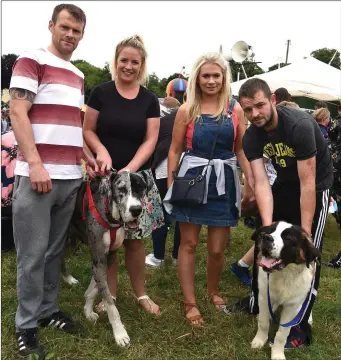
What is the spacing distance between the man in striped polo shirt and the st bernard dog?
5.04ft

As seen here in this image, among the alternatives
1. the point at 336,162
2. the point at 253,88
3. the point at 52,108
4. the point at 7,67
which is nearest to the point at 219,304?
the point at 253,88

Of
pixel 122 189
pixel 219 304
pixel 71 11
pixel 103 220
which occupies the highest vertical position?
pixel 71 11

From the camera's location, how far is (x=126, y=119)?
329cm

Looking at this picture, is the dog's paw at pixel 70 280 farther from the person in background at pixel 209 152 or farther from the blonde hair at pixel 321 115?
the blonde hair at pixel 321 115

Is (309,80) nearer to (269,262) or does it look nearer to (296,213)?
(296,213)

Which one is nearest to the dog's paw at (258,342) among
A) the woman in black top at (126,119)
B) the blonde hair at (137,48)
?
the woman in black top at (126,119)

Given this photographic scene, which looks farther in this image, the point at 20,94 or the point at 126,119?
the point at 126,119

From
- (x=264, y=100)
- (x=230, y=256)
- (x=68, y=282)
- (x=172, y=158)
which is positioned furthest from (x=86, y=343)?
(x=230, y=256)

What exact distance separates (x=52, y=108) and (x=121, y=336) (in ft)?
6.01

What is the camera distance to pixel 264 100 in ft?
10.0

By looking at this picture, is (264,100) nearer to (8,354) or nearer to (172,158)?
(172,158)

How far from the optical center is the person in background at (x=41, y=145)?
9.00 ft

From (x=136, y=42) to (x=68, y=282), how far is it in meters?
2.54

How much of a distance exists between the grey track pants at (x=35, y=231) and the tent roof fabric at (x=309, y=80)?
11122 millimetres
